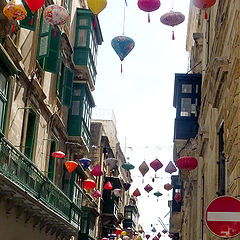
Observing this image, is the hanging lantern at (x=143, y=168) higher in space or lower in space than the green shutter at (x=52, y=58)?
lower

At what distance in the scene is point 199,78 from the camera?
23.4m

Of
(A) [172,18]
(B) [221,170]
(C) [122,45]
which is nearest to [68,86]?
(C) [122,45]

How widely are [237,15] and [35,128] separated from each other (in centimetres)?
1150

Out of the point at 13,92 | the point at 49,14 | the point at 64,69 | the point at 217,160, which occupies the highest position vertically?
the point at 64,69

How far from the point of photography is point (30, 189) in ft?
53.0

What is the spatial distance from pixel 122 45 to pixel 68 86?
29.1 ft

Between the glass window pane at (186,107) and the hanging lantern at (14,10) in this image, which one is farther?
the glass window pane at (186,107)

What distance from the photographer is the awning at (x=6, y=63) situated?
13.9 m

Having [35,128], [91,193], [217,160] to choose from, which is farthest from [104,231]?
[217,160]

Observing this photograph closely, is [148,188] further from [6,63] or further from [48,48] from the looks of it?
[6,63]

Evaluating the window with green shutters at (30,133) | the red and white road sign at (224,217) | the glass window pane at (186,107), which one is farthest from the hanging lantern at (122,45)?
the glass window pane at (186,107)

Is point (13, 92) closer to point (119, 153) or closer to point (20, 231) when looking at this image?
point (20, 231)

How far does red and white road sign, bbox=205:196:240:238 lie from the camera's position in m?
6.40

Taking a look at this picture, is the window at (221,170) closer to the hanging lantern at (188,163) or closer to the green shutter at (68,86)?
the hanging lantern at (188,163)
